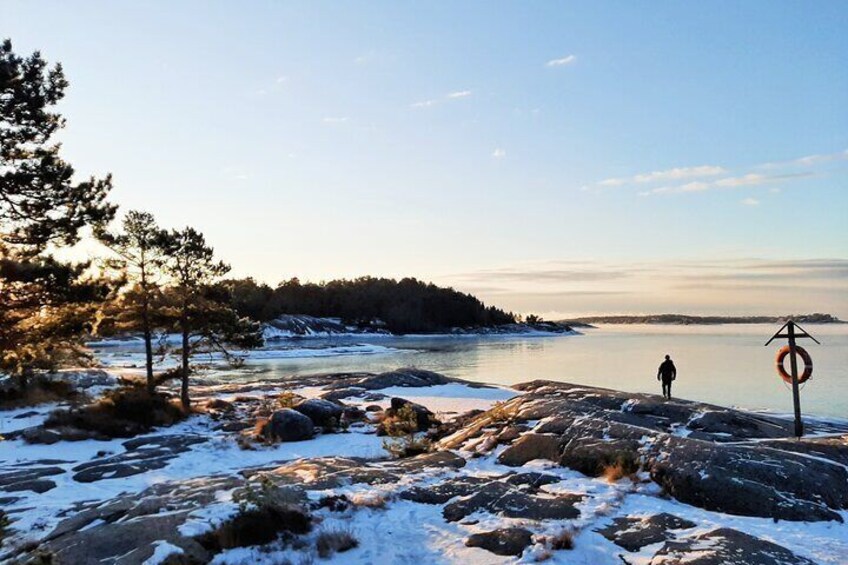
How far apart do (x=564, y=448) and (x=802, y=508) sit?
4.49 metres

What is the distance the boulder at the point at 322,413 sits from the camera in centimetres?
2081

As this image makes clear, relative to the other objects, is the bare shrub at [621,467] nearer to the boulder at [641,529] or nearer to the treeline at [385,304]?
the boulder at [641,529]

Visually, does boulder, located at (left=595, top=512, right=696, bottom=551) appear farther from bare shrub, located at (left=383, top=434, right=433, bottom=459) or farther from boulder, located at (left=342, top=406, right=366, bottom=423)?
boulder, located at (left=342, top=406, right=366, bottom=423)

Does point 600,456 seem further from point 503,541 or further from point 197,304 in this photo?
point 197,304

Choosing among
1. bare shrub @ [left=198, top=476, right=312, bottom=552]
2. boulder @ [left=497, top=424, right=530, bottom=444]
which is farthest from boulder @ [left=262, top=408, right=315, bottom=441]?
bare shrub @ [left=198, top=476, right=312, bottom=552]

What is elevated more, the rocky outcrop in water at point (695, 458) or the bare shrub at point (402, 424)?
the rocky outcrop in water at point (695, 458)

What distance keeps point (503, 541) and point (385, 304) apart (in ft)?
497

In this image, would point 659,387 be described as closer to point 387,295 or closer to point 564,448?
point 564,448

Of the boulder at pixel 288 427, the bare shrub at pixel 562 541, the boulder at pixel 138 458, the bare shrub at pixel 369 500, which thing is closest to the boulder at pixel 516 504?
the bare shrub at pixel 562 541

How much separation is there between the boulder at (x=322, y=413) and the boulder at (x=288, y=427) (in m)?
0.92

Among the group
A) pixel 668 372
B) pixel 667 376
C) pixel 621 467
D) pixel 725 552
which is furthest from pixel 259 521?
pixel 668 372

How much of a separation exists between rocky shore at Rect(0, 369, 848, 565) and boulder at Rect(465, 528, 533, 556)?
3 cm

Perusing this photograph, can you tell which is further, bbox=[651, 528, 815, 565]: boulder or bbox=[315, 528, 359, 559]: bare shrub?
bbox=[315, 528, 359, 559]: bare shrub

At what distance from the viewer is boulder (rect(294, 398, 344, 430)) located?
2081 cm
